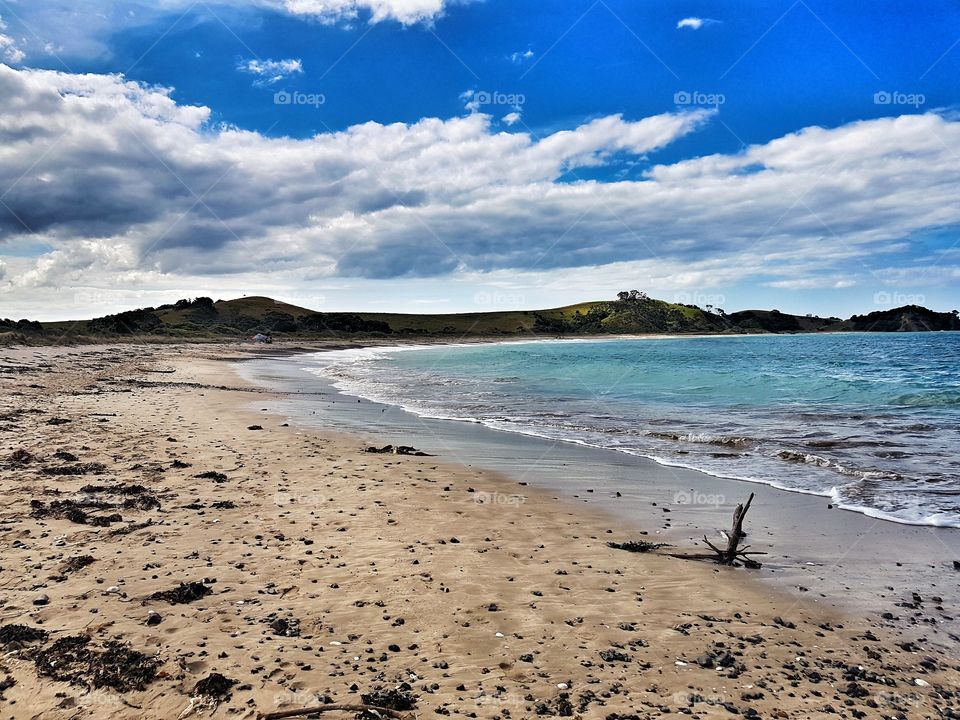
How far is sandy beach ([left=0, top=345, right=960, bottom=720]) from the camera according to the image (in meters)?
4.07

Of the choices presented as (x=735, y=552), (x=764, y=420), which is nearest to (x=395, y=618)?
(x=735, y=552)

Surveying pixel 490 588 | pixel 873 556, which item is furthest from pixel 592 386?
pixel 490 588

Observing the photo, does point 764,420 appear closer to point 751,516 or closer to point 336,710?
point 751,516

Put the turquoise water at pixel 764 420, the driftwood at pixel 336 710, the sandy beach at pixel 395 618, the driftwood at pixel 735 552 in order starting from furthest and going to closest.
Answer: the turquoise water at pixel 764 420
the driftwood at pixel 735 552
the sandy beach at pixel 395 618
the driftwood at pixel 336 710

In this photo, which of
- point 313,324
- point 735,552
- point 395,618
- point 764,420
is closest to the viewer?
point 395,618

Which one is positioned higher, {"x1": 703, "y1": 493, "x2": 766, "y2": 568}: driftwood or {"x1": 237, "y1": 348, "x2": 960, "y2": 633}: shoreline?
{"x1": 703, "y1": 493, "x2": 766, "y2": 568}: driftwood

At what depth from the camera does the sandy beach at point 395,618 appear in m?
4.07

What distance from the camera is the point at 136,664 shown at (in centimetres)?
424

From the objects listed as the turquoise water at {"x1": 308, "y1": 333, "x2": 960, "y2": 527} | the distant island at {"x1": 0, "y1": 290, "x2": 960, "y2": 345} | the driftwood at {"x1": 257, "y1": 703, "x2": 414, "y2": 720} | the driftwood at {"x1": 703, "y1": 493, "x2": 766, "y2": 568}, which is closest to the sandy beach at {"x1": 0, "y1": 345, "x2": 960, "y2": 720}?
the driftwood at {"x1": 257, "y1": 703, "x2": 414, "y2": 720}

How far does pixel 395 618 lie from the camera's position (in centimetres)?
518

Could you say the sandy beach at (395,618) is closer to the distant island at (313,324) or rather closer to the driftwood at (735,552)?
the driftwood at (735,552)

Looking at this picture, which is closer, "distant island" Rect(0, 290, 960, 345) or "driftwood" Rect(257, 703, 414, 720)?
"driftwood" Rect(257, 703, 414, 720)

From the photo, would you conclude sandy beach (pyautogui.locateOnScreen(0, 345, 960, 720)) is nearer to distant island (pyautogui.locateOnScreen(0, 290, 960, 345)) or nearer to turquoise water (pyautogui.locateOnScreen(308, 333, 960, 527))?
turquoise water (pyautogui.locateOnScreen(308, 333, 960, 527))

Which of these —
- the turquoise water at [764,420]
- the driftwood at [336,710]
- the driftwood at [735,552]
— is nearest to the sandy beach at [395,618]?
the driftwood at [336,710]
